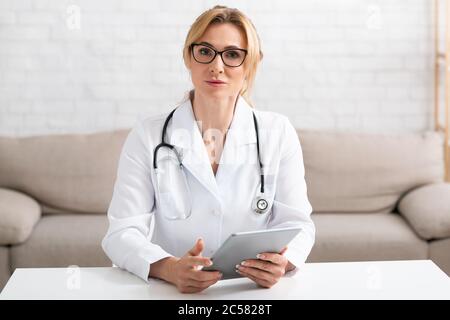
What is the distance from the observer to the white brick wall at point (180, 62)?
418cm

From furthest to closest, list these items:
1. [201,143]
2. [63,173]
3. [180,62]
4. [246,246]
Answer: [180,62], [63,173], [201,143], [246,246]

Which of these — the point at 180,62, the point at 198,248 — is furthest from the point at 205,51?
the point at 180,62

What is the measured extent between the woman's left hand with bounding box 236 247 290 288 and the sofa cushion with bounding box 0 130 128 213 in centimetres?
217

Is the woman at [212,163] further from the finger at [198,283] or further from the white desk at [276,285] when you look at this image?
the finger at [198,283]

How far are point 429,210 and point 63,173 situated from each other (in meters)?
1.73

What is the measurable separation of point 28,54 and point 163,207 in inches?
90.4

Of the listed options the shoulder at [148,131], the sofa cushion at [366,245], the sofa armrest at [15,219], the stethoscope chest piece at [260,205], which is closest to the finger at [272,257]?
the stethoscope chest piece at [260,205]

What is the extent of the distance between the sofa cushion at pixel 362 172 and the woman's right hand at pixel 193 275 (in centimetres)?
218

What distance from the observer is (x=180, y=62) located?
423 cm

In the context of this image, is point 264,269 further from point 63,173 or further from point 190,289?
point 63,173

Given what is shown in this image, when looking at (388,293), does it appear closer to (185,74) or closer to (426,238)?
(426,238)

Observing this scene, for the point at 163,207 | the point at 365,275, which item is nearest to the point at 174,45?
the point at 163,207

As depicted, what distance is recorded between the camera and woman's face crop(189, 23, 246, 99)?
6.99ft

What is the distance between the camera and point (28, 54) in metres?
4.18
